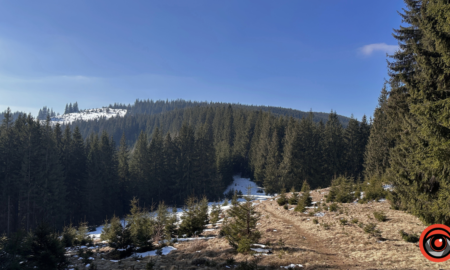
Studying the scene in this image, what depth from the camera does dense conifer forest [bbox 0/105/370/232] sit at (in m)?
35.2

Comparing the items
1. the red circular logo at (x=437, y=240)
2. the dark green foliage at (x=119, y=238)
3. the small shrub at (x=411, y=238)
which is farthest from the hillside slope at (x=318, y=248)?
the red circular logo at (x=437, y=240)

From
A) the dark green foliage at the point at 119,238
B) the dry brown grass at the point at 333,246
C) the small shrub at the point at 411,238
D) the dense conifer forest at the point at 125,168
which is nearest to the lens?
the dry brown grass at the point at 333,246

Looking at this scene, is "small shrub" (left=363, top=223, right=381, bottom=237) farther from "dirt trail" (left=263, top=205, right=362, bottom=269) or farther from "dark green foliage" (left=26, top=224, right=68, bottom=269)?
"dark green foliage" (left=26, top=224, right=68, bottom=269)

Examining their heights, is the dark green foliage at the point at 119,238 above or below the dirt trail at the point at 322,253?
below

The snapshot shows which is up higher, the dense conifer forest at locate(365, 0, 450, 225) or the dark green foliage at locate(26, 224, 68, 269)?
the dense conifer forest at locate(365, 0, 450, 225)

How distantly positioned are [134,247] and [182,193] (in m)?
36.5

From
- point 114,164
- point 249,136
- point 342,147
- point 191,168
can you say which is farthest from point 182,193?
point 342,147

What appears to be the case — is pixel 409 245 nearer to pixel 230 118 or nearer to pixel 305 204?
pixel 305 204

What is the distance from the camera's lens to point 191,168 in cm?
5303

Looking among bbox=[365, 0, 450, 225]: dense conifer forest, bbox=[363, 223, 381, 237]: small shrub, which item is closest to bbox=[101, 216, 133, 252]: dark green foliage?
bbox=[363, 223, 381, 237]: small shrub

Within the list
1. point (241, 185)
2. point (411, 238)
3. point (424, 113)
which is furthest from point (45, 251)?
point (241, 185)

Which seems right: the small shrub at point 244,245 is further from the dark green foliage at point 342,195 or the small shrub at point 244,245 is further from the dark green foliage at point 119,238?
the dark green foliage at point 342,195

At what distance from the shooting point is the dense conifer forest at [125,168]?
116 feet

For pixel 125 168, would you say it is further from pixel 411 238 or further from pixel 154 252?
pixel 411 238
